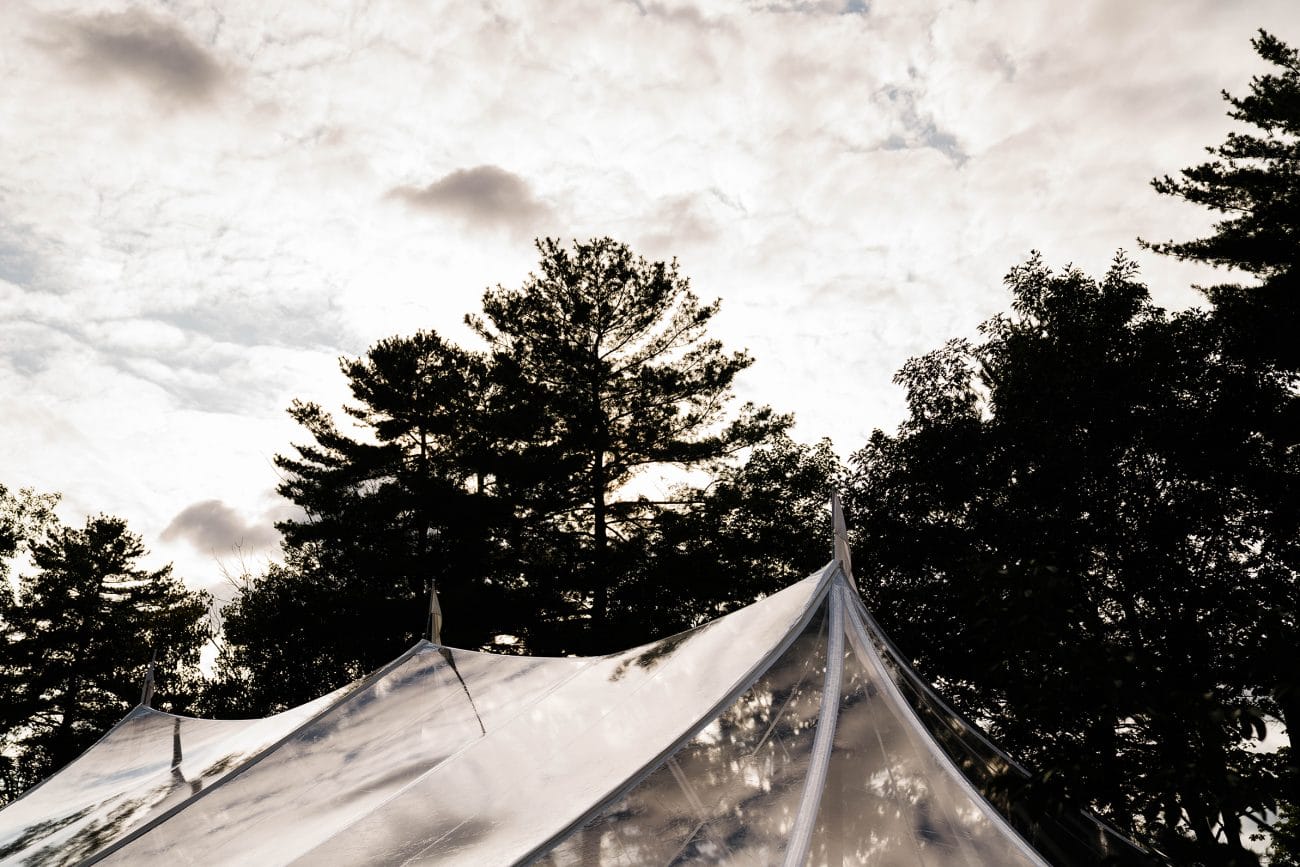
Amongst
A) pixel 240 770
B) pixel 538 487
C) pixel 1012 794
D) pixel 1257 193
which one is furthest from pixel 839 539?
pixel 538 487

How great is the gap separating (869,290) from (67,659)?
87.5ft

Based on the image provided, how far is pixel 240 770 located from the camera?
511 cm

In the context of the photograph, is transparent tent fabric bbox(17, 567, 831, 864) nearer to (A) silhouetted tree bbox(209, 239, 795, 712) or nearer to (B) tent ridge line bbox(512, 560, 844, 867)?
(B) tent ridge line bbox(512, 560, 844, 867)

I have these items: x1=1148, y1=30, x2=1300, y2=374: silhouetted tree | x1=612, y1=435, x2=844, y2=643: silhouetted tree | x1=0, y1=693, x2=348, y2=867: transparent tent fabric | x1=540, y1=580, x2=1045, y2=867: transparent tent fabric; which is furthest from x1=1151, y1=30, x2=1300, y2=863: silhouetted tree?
x1=0, y1=693, x2=348, y2=867: transparent tent fabric

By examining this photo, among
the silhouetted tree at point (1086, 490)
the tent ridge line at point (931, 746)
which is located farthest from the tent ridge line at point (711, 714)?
the silhouetted tree at point (1086, 490)

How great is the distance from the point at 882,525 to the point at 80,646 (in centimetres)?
2582

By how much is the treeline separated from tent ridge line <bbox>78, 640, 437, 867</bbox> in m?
4.70

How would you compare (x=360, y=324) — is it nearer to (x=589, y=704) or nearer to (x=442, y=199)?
(x=442, y=199)

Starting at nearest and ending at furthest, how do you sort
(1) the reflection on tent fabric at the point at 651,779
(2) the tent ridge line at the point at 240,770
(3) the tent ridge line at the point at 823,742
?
1. (3) the tent ridge line at the point at 823,742
2. (1) the reflection on tent fabric at the point at 651,779
3. (2) the tent ridge line at the point at 240,770

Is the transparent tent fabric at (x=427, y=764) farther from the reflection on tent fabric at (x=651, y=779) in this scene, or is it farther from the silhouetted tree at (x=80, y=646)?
→ the silhouetted tree at (x=80, y=646)

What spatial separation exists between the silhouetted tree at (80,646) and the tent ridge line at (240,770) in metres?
21.6

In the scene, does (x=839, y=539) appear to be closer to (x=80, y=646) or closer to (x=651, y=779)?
(x=651, y=779)

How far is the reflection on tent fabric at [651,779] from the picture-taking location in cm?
257

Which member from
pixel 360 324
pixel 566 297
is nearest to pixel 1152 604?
pixel 566 297
